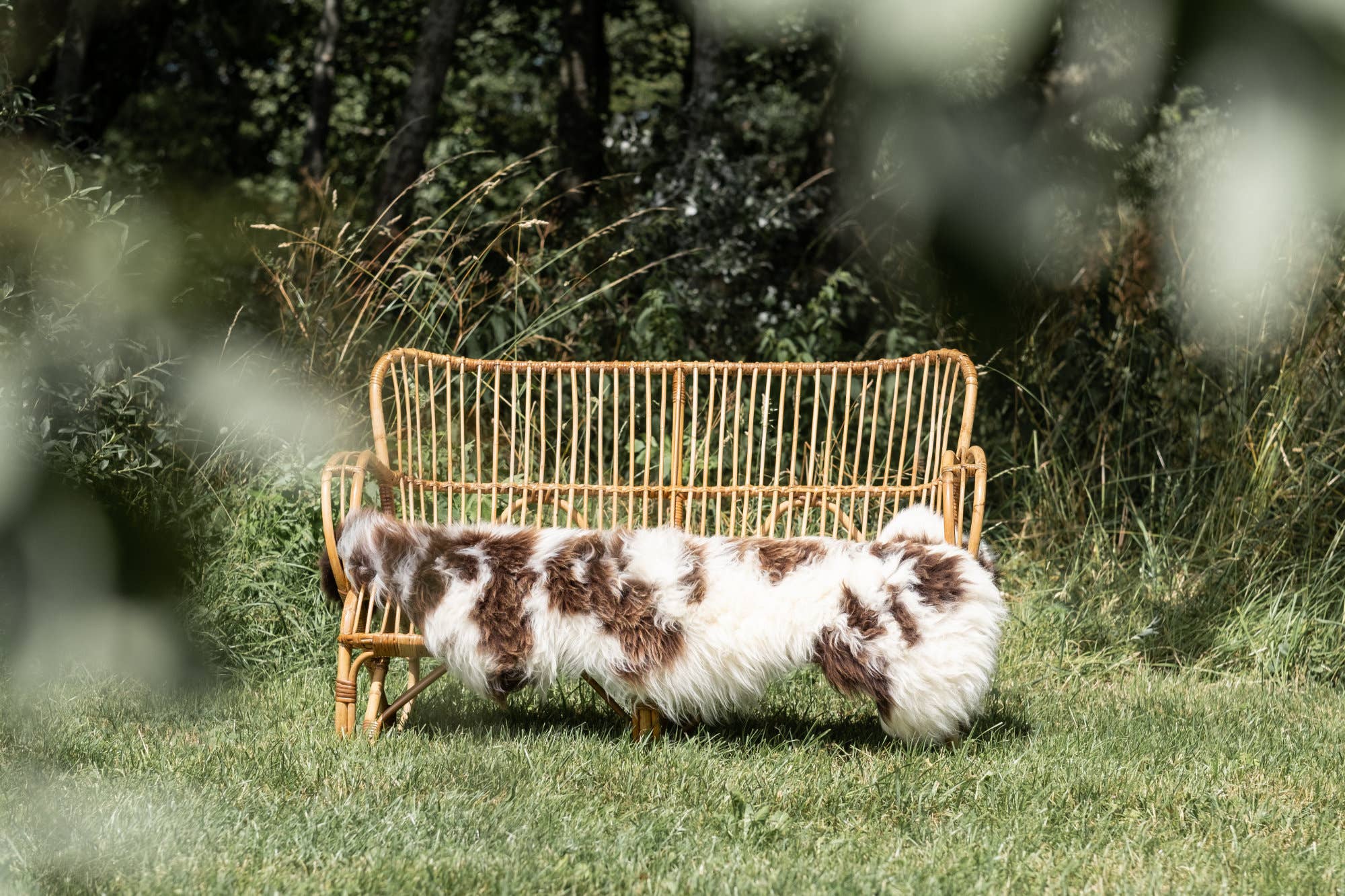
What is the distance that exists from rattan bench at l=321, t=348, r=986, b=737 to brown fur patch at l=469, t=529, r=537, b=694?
17 centimetres

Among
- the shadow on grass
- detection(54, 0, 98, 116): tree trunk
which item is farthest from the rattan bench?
detection(54, 0, 98, 116): tree trunk

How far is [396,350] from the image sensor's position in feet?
8.68

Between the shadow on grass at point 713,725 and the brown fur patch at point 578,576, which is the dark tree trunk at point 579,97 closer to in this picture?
the shadow on grass at point 713,725

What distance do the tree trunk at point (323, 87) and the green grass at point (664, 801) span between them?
17.2 ft

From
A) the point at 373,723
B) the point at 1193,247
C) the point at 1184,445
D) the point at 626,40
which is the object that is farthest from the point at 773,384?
the point at 626,40

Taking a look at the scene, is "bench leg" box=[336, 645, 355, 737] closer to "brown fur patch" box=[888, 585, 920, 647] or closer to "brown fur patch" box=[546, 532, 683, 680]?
"brown fur patch" box=[546, 532, 683, 680]

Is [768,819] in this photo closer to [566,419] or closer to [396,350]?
[396,350]

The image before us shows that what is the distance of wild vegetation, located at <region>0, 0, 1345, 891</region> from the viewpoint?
44 cm

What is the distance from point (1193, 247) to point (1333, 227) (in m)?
0.08

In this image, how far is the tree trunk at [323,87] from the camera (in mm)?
7211

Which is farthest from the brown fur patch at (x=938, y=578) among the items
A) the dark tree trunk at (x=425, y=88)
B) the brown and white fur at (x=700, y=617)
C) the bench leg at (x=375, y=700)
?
the dark tree trunk at (x=425, y=88)

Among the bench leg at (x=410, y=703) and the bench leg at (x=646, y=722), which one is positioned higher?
the bench leg at (x=646, y=722)

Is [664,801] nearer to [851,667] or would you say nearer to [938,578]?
[851,667]

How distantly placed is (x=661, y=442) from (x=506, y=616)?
2.35 ft
